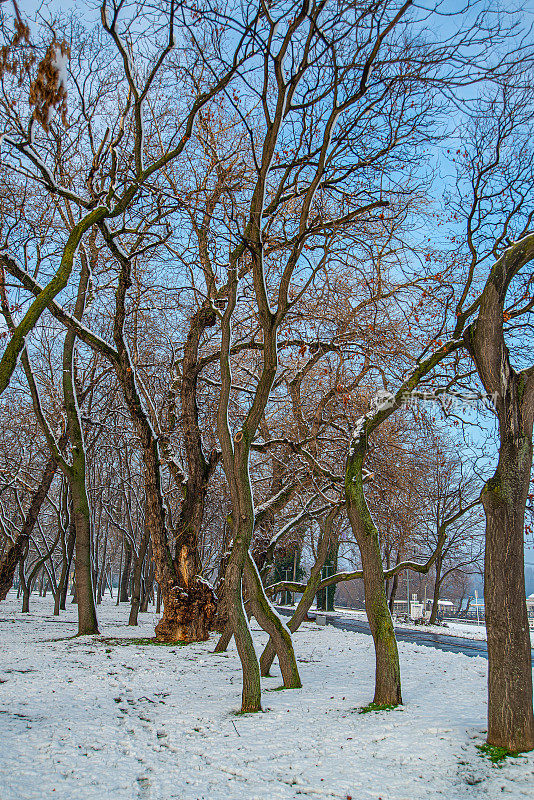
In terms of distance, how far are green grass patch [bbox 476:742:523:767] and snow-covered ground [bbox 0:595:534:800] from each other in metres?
0.07

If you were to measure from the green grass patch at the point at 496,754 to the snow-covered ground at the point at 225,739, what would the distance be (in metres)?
0.07

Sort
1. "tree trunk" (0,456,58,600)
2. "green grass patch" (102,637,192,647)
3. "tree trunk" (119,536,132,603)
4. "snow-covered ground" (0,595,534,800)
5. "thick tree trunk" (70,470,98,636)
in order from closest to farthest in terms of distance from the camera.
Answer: "snow-covered ground" (0,595,534,800) < "green grass patch" (102,637,192,647) < "thick tree trunk" (70,470,98,636) < "tree trunk" (0,456,58,600) < "tree trunk" (119,536,132,603)

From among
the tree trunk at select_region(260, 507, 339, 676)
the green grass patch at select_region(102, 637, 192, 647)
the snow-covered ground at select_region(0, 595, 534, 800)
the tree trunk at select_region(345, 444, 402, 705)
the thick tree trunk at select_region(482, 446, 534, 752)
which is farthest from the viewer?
the green grass patch at select_region(102, 637, 192, 647)

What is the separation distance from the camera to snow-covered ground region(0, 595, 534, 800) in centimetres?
397

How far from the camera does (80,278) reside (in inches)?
516

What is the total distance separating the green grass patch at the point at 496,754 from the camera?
4258mm

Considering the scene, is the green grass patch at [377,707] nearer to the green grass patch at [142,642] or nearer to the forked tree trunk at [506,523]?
the forked tree trunk at [506,523]

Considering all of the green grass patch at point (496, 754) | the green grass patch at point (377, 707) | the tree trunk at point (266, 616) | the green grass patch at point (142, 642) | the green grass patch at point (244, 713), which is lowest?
the green grass patch at point (142, 642)

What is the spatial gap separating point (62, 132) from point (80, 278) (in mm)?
5307

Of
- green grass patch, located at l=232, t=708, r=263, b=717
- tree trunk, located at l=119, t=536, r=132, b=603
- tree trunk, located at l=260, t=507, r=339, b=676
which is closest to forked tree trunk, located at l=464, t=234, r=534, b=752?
green grass patch, located at l=232, t=708, r=263, b=717

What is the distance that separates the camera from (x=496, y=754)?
14.3ft

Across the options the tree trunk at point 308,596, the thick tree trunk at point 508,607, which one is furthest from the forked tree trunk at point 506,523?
the tree trunk at point 308,596

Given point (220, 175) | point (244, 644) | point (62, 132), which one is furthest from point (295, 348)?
point (244, 644)

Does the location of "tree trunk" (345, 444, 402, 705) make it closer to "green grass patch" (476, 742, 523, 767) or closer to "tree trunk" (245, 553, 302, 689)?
"tree trunk" (245, 553, 302, 689)
